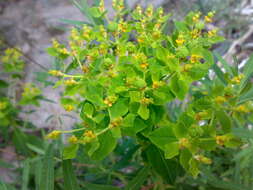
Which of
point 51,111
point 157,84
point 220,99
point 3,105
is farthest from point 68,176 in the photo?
point 51,111

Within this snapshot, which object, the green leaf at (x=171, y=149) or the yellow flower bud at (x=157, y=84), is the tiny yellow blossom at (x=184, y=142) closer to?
the green leaf at (x=171, y=149)

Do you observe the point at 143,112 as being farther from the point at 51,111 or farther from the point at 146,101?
the point at 51,111

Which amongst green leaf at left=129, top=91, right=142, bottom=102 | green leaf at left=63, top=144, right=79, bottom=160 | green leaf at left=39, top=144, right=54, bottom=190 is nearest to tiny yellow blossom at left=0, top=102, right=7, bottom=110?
green leaf at left=39, top=144, right=54, bottom=190

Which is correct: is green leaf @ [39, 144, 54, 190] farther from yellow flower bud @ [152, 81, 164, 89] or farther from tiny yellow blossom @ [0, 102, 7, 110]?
tiny yellow blossom @ [0, 102, 7, 110]

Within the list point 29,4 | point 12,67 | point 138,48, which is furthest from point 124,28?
point 29,4

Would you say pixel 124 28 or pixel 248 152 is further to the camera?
pixel 248 152

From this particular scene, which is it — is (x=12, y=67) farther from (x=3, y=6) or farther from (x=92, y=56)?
(x=3, y=6)

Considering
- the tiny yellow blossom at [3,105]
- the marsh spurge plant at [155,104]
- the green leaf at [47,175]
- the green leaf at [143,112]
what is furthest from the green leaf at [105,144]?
the tiny yellow blossom at [3,105]
